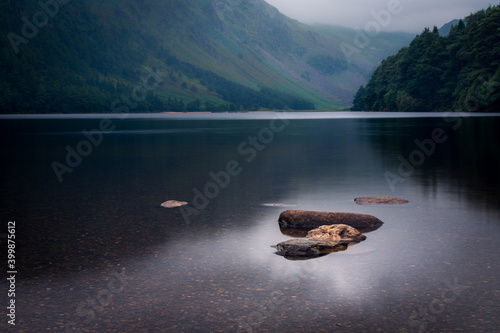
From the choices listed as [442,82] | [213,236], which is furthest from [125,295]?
[442,82]

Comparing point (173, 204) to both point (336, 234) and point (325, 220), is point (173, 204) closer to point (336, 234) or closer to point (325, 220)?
point (325, 220)

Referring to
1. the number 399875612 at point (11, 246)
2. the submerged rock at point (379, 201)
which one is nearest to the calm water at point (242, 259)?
the number 399875612 at point (11, 246)

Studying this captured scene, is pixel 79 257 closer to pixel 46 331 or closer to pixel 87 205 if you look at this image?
pixel 46 331

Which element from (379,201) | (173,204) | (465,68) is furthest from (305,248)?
(465,68)

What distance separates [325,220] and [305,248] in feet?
11.9

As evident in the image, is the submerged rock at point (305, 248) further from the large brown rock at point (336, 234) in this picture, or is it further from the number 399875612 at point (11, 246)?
the number 399875612 at point (11, 246)

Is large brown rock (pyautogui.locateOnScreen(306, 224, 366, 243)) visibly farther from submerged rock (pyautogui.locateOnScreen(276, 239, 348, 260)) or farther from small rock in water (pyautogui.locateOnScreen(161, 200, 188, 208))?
small rock in water (pyautogui.locateOnScreen(161, 200, 188, 208))

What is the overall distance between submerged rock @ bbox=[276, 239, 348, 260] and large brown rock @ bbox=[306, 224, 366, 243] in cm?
63

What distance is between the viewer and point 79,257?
14.9m

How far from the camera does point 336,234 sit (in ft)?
54.1

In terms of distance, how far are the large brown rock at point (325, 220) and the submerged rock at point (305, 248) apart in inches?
109

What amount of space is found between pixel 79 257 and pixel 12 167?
28246 mm

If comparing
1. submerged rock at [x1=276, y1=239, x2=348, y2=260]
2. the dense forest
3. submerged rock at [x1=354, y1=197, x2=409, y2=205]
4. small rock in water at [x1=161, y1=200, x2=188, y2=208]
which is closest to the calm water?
submerged rock at [x1=276, y1=239, x2=348, y2=260]

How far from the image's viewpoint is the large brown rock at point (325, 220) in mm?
18328
